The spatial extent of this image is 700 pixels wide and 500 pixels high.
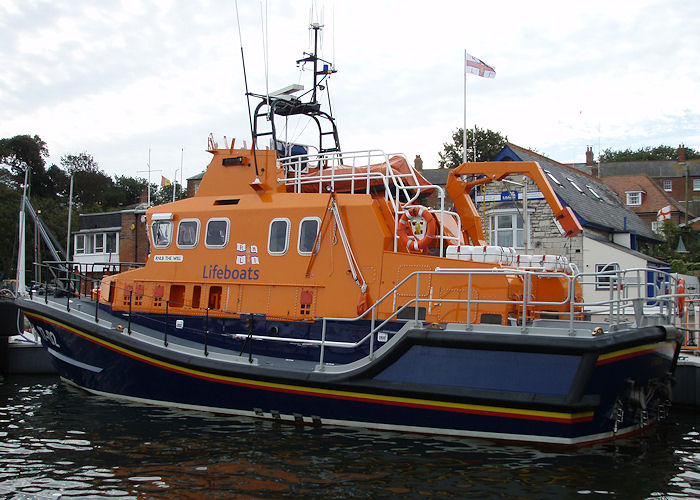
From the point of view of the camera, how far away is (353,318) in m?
8.16

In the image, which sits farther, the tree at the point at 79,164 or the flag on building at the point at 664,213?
the tree at the point at 79,164

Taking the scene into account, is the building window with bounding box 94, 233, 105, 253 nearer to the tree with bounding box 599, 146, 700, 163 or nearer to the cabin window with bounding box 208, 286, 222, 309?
the cabin window with bounding box 208, 286, 222, 309

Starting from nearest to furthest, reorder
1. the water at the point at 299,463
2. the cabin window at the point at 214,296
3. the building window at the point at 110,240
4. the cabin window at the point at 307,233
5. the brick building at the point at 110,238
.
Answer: the water at the point at 299,463, the cabin window at the point at 307,233, the cabin window at the point at 214,296, the brick building at the point at 110,238, the building window at the point at 110,240

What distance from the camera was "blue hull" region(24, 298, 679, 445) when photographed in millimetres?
6773

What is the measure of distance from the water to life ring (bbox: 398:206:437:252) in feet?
8.06

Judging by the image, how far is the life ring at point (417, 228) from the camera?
8406mm

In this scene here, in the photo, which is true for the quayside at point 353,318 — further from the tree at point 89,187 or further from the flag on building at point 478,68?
the tree at point 89,187

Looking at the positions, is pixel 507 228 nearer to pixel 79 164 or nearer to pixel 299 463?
pixel 299 463

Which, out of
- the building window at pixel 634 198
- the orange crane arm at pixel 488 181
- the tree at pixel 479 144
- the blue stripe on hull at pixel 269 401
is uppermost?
the tree at pixel 479 144

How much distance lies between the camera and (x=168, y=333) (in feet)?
30.7

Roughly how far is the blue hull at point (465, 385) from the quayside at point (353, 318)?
2cm

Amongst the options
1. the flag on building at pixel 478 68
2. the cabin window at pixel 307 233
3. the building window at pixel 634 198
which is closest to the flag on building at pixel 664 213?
the building window at pixel 634 198

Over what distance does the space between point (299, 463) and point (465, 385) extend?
2.02 metres

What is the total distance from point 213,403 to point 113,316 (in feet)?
7.86
